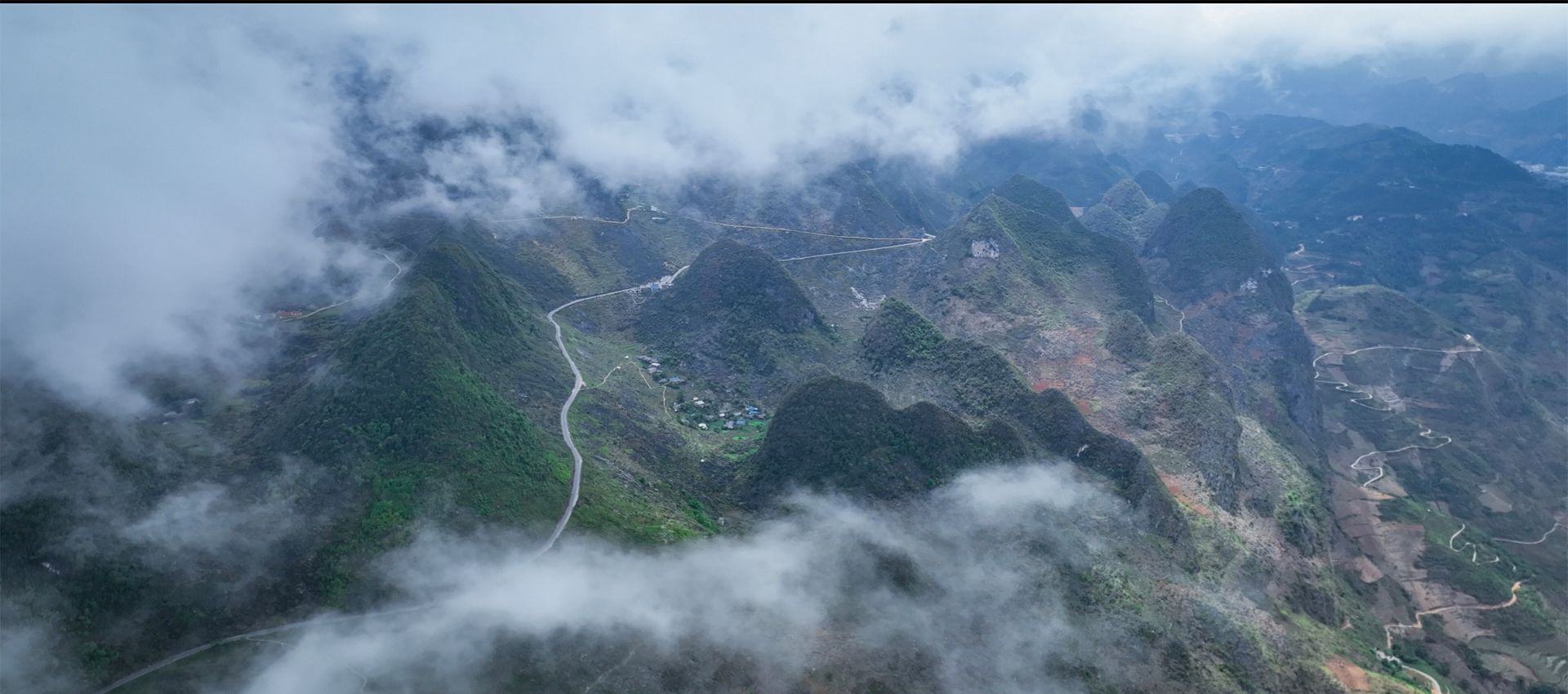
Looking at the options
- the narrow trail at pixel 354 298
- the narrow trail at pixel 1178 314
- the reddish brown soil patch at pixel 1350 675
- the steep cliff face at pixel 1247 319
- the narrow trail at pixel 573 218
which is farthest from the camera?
the narrow trail at pixel 1178 314

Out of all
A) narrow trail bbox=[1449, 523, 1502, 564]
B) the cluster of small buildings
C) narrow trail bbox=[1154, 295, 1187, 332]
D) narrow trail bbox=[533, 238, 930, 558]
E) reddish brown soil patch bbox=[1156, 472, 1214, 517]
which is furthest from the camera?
narrow trail bbox=[1154, 295, 1187, 332]

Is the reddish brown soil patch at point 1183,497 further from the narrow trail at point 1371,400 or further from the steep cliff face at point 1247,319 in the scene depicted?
the narrow trail at point 1371,400

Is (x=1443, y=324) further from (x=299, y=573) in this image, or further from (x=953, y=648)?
(x=299, y=573)

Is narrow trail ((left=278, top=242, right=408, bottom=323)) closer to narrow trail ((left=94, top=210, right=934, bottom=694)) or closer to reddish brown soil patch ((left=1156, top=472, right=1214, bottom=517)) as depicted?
narrow trail ((left=94, top=210, right=934, bottom=694))

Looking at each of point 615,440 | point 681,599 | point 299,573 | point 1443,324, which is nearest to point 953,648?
point 681,599

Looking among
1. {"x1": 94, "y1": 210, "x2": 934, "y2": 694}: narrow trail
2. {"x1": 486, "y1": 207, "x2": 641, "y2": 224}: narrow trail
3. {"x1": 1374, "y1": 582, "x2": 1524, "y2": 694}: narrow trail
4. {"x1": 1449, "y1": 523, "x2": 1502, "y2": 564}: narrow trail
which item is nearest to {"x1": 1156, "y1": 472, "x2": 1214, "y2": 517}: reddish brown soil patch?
{"x1": 1374, "y1": 582, "x2": 1524, "y2": 694}: narrow trail

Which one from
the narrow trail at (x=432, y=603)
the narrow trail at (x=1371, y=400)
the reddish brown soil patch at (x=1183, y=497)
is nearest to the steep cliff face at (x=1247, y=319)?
the narrow trail at (x=1371, y=400)
